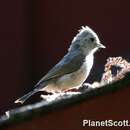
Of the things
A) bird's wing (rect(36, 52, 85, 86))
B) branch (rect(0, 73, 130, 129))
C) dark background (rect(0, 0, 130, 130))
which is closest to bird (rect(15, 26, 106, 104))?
bird's wing (rect(36, 52, 85, 86))

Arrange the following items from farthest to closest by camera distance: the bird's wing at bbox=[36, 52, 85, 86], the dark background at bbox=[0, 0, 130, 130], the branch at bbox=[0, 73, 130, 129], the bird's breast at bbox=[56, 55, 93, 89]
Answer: the dark background at bbox=[0, 0, 130, 130] < the bird's wing at bbox=[36, 52, 85, 86] < the bird's breast at bbox=[56, 55, 93, 89] < the branch at bbox=[0, 73, 130, 129]

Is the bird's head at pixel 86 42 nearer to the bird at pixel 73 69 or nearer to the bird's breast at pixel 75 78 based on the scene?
the bird at pixel 73 69

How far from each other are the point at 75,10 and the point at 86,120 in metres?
4.99

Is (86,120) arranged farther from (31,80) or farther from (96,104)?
(31,80)

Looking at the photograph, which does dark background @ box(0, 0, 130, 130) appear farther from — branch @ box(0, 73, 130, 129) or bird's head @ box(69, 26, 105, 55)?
branch @ box(0, 73, 130, 129)

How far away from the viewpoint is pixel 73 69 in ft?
19.0

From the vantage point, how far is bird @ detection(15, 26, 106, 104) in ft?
A: 18.1

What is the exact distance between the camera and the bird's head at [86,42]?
5848 mm

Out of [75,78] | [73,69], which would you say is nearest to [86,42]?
[73,69]

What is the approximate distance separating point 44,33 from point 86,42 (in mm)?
1727

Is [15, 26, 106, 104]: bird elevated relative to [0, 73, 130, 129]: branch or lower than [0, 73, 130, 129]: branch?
elevated

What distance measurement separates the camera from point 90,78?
694 cm

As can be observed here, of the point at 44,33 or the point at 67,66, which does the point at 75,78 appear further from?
the point at 44,33

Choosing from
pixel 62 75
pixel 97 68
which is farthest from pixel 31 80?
pixel 62 75
